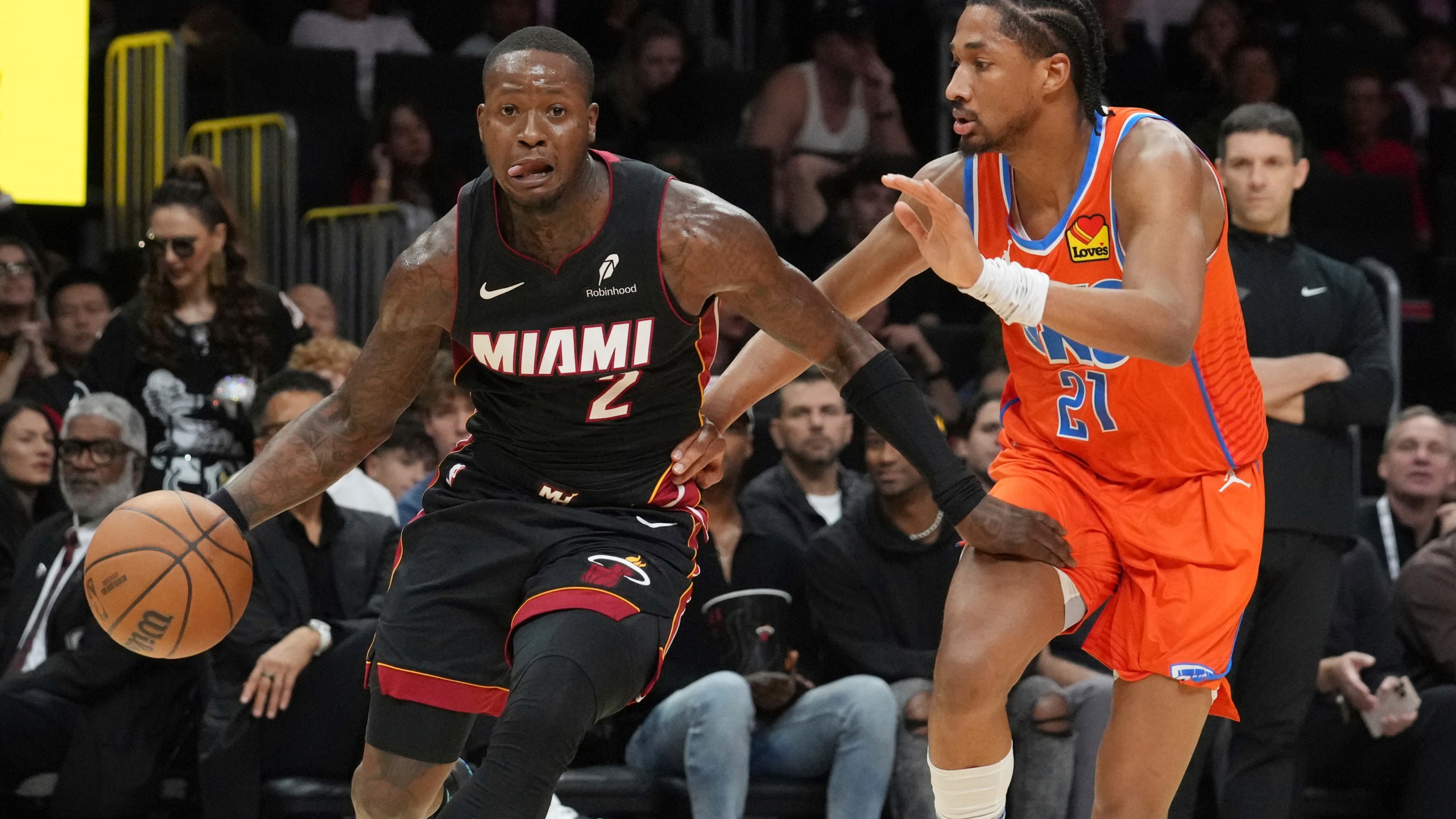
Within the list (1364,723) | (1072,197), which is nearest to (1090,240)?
(1072,197)

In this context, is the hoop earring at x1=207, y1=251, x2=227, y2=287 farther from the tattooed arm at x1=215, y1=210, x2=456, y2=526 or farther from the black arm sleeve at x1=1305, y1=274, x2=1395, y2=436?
the black arm sleeve at x1=1305, y1=274, x2=1395, y2=436

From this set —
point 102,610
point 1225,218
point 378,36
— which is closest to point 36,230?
point 378,36

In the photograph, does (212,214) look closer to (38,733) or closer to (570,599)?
(38,733)

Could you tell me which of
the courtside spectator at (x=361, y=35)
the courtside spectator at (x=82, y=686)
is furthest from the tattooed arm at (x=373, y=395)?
the courtside spectator at (x=361, y=35)

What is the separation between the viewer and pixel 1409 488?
6.91 metres

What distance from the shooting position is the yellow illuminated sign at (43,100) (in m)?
7.93

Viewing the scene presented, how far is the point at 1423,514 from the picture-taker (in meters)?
6.96

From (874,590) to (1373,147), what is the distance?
18.0 feet

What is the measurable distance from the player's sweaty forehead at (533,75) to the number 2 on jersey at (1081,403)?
4.08 ft

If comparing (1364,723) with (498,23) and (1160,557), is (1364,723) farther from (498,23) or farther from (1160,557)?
(498,23)

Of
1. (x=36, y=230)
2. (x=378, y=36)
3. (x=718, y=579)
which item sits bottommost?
(x=718, y=579)

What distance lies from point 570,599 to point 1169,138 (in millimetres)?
1573

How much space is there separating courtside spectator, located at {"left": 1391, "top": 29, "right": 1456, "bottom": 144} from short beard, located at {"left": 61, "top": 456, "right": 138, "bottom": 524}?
7807mm

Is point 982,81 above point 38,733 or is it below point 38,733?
above
